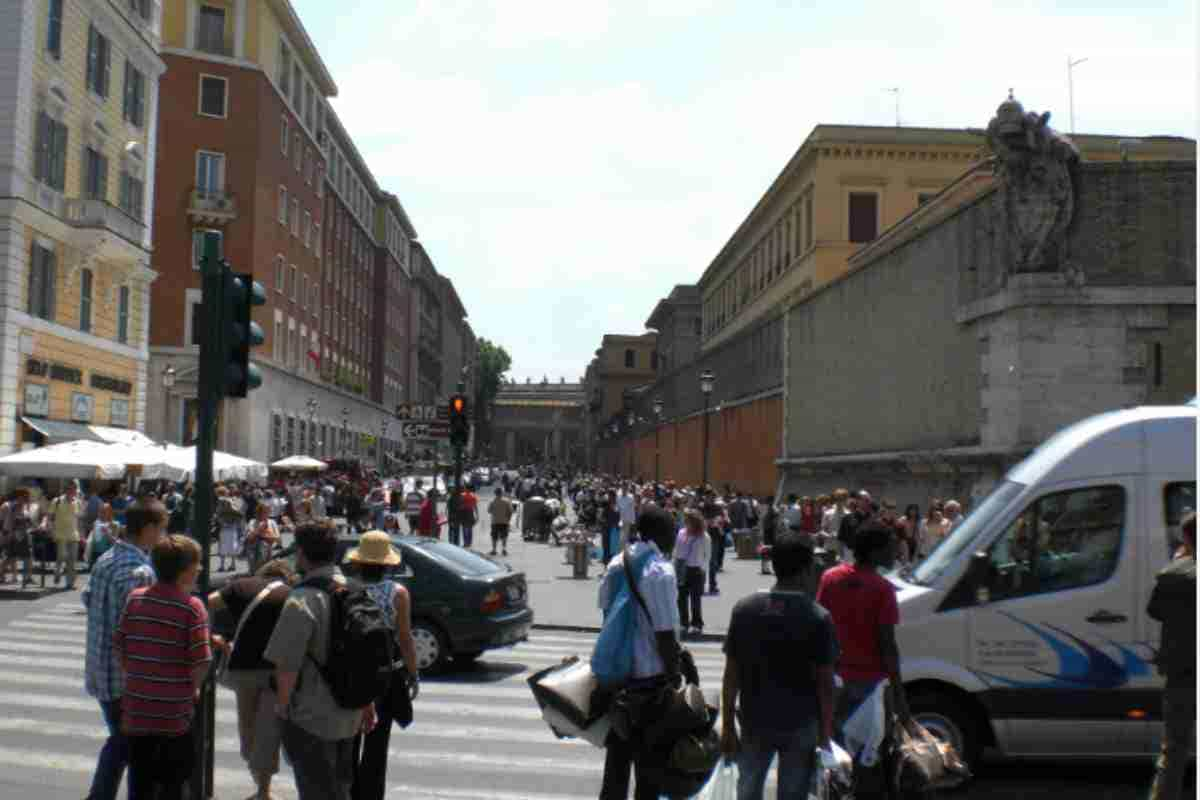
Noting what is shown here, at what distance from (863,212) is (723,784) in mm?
50773

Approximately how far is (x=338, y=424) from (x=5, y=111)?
143ft

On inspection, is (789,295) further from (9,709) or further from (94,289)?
(9,709)

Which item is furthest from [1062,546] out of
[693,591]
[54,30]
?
[54,30]

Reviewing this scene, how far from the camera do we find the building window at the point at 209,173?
169 ft

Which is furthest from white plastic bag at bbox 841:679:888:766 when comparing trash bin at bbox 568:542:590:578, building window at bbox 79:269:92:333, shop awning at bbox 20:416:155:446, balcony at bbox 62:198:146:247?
building window at bbox 79:269:92:333

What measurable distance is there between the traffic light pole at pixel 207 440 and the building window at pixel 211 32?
47.5 m

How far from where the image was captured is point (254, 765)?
7.22 m

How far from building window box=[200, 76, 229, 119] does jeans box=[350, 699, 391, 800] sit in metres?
48.8

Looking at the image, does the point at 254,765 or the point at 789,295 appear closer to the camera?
the point at 254,765

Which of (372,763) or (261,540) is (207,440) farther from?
(261,540)

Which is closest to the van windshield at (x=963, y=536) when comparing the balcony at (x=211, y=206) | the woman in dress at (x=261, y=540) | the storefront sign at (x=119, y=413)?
the woman in dress at (x=261, y=540)

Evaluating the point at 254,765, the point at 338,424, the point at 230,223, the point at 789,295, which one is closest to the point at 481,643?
the point at 254,765

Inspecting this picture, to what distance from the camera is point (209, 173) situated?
5166cm

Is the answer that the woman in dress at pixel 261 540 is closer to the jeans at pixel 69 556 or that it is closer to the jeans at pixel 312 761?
the jeans at pixel 69 556
